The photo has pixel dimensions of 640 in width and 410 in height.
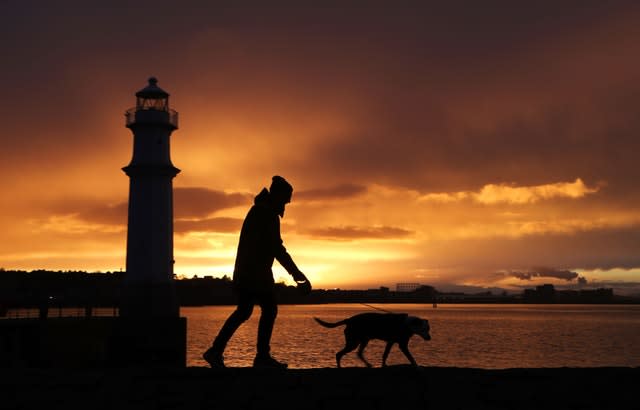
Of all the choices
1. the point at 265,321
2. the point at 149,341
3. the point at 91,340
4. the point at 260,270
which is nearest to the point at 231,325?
the point at 265,321

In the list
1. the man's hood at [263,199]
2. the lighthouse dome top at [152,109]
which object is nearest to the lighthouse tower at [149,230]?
the lighthouse dome top at [152,109]

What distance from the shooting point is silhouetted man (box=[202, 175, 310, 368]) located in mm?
8062

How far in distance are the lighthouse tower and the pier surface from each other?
1159 inches

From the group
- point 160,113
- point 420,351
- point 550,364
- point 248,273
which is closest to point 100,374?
point 248,273

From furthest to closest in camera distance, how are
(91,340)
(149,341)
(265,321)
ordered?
(91,340) < (149,341) < (265,321)

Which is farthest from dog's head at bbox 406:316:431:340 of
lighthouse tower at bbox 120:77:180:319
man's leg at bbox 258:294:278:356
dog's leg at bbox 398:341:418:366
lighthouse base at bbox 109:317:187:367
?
lighthouse tower at bbox 120:77:180:319

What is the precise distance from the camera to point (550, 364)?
54.8 m

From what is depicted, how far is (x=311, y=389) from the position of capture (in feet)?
21.2

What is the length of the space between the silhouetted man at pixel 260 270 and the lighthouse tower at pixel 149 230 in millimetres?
29164

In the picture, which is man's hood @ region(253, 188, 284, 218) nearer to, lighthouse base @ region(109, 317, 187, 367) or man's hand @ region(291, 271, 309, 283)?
man's hand @ region(291, 271, 309, 283)

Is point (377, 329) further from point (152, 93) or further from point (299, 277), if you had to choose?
point (152, 93)

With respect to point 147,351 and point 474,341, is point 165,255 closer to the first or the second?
point 147,351

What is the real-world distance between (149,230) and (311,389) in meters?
31.3

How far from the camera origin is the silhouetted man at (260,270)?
8062 mm
